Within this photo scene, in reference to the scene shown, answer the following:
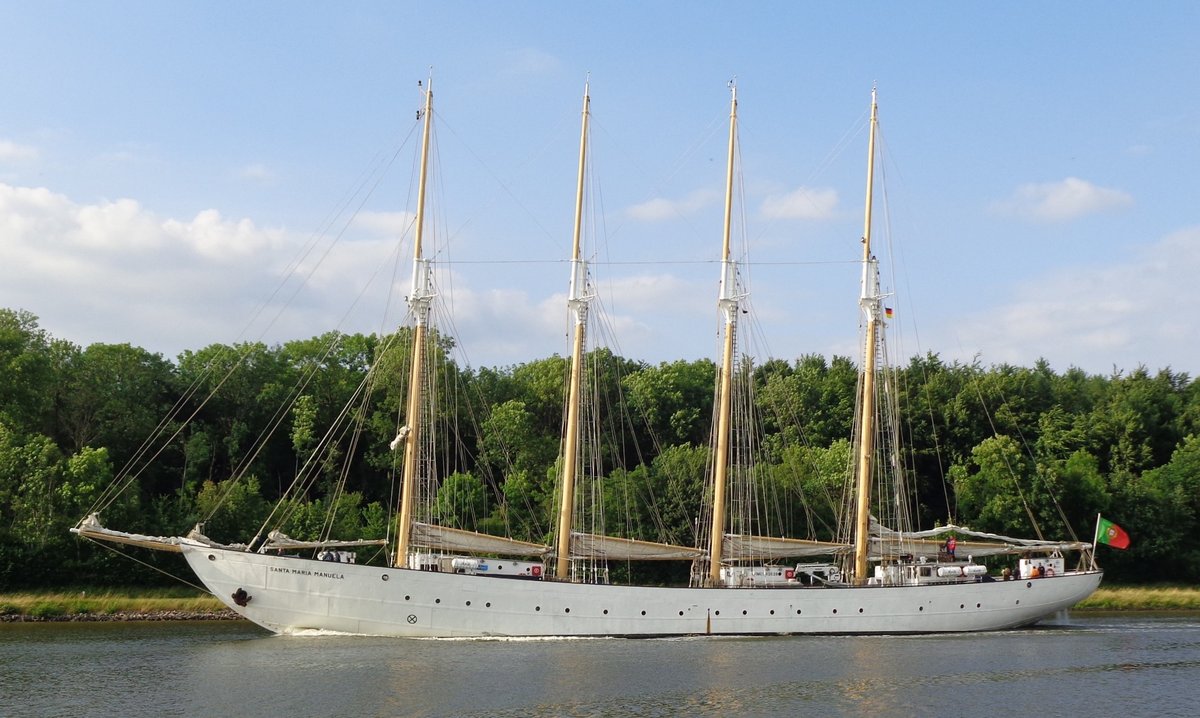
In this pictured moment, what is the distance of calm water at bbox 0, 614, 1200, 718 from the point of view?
112ft

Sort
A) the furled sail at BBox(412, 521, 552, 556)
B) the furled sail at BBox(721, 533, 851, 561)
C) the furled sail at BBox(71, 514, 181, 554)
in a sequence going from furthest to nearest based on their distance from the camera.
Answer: the furled sail at BBox(721, 533, 851, 561) < the furled sail at BBox(412, 521, 552, 556) < the furled sail at BBox(71, 514, 181, 554)

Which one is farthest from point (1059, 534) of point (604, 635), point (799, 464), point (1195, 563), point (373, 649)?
point (373, 649)

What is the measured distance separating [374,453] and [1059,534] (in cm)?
5121

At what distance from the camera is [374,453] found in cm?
9131

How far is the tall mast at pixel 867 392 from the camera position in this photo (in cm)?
5819

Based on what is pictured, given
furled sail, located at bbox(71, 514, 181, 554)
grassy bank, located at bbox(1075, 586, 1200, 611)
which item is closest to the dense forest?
grassy bank, located at bbox(1075, 586, 1200, 611)

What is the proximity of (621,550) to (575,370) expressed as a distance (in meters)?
8.99

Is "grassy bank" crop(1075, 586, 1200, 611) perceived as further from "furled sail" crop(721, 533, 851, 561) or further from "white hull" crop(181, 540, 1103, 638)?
"furled sail" crop(721, 533, 851, 561)

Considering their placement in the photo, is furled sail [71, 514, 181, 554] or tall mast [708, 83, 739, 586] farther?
tall mast [708, 83, 739, 586]

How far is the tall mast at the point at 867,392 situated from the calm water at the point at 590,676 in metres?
7.23

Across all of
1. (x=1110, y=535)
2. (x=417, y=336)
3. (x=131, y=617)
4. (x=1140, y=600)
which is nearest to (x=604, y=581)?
(x=417, y=336)

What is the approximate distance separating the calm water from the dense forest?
684 inches

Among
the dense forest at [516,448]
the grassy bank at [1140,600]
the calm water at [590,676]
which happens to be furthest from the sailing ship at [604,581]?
the grassy bank at [1140,600]

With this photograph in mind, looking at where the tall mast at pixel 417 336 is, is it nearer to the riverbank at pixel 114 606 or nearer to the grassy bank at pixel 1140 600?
the riverbank at pixel 114 606
